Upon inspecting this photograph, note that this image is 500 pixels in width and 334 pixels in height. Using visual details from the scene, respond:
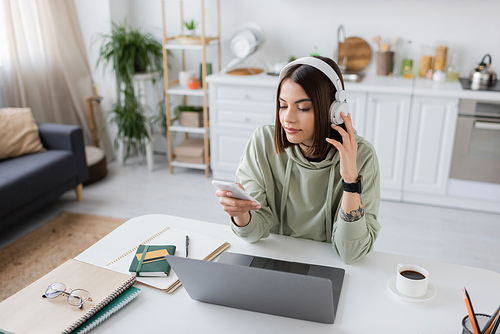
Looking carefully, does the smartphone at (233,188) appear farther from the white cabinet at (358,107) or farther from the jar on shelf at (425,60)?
the jar on shelf at (425,60)

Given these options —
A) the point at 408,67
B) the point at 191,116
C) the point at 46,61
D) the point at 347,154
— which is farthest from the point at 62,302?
the point at 46,61

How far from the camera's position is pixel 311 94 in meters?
1.14

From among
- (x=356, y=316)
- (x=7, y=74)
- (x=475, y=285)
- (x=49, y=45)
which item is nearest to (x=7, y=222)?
(x=7, y=74)

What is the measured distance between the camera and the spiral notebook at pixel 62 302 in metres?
0.88

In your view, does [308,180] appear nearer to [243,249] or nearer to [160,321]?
[243,249]

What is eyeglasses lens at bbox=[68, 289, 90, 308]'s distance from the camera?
37.2 inches

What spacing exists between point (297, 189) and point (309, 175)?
2.7 inches

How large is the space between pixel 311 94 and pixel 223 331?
0.63 metres

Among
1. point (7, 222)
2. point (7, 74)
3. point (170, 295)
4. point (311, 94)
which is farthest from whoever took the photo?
point (7, 74)

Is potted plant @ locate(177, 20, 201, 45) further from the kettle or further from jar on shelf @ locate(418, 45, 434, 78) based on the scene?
the kettle

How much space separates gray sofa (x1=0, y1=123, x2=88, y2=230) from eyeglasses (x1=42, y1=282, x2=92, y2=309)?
1.73 meters

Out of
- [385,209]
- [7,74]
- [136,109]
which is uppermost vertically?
[7,74]

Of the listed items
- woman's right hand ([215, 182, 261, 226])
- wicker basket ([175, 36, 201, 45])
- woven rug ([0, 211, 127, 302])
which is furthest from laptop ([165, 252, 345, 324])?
wicker basket ([175, 36, 201, 45])

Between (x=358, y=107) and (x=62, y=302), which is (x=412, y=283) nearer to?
(x=62, y=302)
